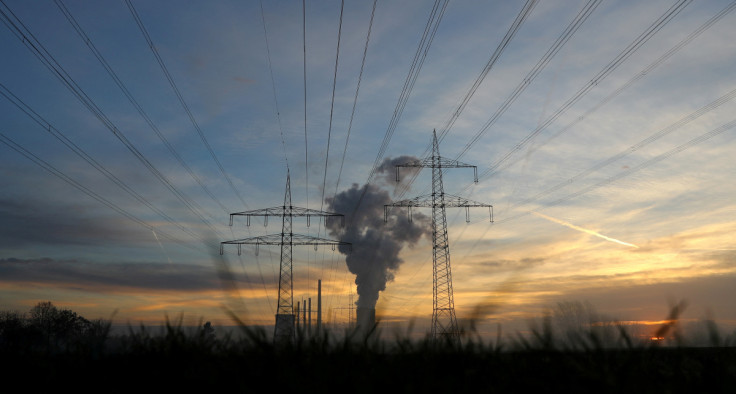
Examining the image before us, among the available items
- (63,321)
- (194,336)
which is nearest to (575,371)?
(194,336)

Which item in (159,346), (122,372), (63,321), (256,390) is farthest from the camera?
(63,321)

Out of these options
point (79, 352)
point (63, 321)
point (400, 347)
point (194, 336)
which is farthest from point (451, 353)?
point (63, 321)

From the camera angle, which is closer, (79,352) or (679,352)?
(679,352)

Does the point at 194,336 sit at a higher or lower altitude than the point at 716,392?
higher

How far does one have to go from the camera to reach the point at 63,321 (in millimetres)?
115000

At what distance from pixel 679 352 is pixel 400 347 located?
3280 mm

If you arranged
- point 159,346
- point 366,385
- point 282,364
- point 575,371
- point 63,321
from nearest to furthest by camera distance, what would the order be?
point 366,385, point 282,364, point 575,371, point 159,346, point 63,321

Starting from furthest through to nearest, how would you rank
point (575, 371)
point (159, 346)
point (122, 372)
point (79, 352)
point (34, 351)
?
point (34, 351) → point (79, 352) → point (159, 346) → point (122, 372) → point (575, 371)

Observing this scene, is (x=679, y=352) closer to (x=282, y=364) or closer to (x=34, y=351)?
(x=282, y=364)

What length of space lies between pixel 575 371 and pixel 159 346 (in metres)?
4.96

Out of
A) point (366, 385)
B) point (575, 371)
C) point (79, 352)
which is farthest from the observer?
point (79, 352)

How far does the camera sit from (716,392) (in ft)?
17.9

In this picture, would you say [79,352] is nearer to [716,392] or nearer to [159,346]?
[159,346]

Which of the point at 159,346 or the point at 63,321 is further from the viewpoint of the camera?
the point at 63,321
